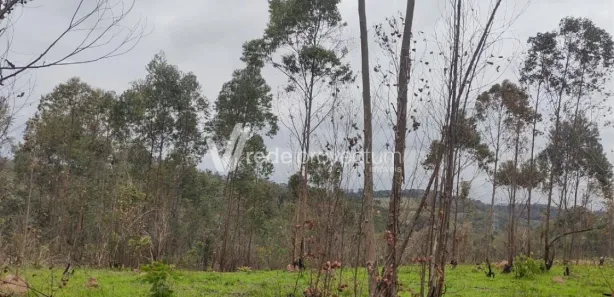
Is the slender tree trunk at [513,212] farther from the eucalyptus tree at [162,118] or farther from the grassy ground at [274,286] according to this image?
the eucalyptus tree at [162,118]

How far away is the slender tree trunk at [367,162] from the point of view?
3975 millimetres

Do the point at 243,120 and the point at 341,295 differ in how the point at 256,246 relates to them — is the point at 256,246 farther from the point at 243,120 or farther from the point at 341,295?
the point at 341,295

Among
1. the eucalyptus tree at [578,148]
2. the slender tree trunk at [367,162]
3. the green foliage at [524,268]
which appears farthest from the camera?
the eucalyptus tree at [578,148]

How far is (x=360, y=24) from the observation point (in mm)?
4750

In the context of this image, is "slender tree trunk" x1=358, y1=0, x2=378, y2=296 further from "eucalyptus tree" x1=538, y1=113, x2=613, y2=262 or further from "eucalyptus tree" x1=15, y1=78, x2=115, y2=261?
"eucalyptus tree" x1=15, y1=78, x2=115, y2=261

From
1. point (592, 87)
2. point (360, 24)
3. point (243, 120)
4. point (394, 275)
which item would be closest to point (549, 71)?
point (592, 87)

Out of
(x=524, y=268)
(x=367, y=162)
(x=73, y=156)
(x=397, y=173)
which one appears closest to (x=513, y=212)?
(x=524, y=268)

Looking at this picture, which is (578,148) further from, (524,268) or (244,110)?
(244,110)

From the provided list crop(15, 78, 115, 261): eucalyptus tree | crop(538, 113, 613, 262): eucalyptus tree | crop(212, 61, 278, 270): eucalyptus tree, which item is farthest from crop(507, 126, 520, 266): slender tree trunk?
crop(15, 78, 115, 261): eucalyptus tree

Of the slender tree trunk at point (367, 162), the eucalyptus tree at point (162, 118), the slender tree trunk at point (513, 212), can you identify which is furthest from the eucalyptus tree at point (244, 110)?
the slender tree trunk at point (367, 162)

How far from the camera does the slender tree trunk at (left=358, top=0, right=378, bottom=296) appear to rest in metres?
3.97

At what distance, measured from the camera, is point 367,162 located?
13.9ft

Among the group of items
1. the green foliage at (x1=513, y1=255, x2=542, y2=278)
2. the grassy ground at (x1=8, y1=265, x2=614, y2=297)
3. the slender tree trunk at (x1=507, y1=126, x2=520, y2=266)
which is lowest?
the grassy ground at (x1=8, y1=265, x2=614, y2=297)

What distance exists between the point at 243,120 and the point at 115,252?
6.78 meters
